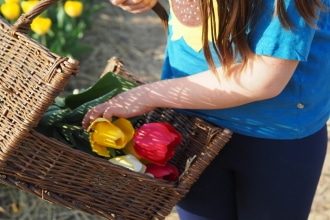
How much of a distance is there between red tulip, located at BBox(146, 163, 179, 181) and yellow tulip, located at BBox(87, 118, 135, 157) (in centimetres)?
8

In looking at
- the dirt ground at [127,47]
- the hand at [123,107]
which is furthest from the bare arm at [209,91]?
the dirt ground at [127,47]

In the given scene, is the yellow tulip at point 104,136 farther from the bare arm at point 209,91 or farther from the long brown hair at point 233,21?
the long brown hair at point 233,21

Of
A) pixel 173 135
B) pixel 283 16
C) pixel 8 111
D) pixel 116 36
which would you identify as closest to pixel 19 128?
pixel 8 111

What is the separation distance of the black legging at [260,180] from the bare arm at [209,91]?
19 centimetres

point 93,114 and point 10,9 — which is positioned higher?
point 93,114

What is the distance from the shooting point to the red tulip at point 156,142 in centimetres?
148

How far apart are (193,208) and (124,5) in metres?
0.51

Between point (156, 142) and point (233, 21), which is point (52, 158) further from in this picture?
point (233, 21)

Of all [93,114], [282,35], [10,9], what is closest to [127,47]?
[10,9]

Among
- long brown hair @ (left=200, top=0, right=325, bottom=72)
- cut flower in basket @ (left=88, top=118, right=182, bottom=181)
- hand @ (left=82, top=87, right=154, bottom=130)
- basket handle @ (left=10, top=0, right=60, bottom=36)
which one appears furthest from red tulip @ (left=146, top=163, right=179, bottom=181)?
basket handle @ (left=10, top=0, right=60, bottom=36)

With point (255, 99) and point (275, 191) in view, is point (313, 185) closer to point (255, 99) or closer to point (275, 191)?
point (275, 191)

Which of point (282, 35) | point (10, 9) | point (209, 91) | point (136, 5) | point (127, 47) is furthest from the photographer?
point (127, 47)

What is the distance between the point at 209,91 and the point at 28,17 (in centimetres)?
36

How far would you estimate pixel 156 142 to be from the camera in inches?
57.9
